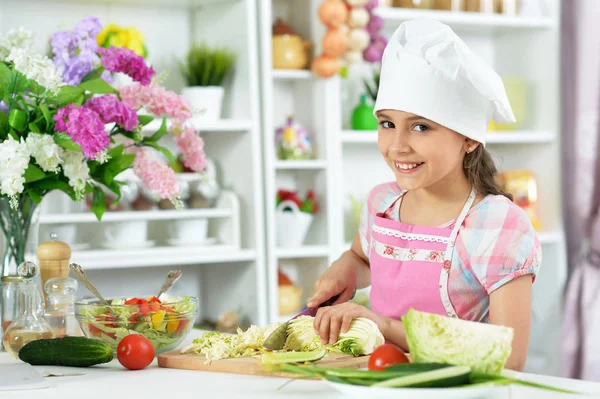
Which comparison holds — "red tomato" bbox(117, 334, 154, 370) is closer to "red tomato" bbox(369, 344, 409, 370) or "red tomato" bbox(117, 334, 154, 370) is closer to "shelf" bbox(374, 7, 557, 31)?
"red tomato" bbox(369, 344, 409, 370)

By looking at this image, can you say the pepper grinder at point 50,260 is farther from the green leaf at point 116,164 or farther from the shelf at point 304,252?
the shelf at point 304,252

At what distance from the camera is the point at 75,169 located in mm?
1739

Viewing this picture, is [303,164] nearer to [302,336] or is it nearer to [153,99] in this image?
[153,99]

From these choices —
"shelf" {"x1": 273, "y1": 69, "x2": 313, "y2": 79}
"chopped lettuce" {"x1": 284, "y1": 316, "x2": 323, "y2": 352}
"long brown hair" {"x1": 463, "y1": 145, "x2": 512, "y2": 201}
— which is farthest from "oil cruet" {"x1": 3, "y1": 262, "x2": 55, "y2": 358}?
"shelf" {"x1": 273, "y1": 69, "x2": 313, "y2": 79}

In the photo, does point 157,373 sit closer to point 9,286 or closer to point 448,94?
point 9,286

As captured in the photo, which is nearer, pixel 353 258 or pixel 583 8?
pixel 353 258

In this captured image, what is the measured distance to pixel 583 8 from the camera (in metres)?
3.50

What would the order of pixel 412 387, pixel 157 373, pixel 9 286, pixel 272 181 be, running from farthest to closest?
pixel 272 181
pixel 9 286
pixel 157 373
pixel 412 387

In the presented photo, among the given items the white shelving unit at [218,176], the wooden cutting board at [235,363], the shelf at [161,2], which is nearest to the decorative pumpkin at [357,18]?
the white shelving unit at [218,176]

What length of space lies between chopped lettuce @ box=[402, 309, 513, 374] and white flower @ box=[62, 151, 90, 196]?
2.83 feet

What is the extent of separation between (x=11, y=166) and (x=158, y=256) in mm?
1424

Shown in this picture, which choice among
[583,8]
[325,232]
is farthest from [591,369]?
[583,8]

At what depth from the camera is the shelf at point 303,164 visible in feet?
10.4

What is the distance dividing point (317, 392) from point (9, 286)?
2.31ft
